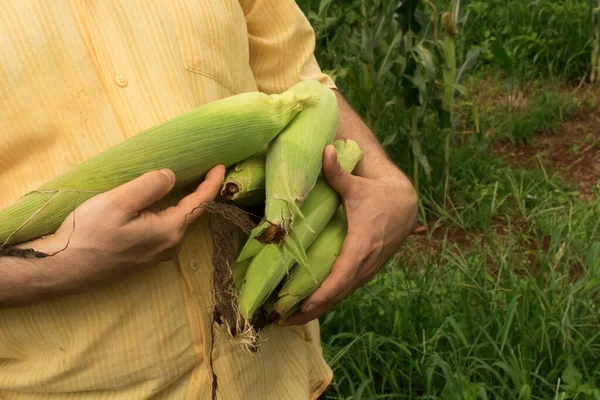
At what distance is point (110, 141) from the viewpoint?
1103 millimetres

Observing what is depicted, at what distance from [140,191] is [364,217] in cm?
37

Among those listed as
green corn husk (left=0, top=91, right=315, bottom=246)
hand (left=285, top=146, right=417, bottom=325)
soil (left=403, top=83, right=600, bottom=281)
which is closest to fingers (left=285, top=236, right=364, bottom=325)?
hand (left=285, top=146, right=417, bottom=325)

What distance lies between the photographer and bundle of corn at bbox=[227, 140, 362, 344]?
105cm

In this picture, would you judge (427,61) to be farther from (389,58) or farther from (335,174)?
(335,174)

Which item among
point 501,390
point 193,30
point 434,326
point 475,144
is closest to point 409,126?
point 475,144

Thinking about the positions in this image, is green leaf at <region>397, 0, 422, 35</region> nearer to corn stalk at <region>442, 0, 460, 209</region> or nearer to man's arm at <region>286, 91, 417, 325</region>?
corn stalk at <region>442, 0, 460, 209</region>

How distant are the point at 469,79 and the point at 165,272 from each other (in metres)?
3.88

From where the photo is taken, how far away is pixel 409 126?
345cm

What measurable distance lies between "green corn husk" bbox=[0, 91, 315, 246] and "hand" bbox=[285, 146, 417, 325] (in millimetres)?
132

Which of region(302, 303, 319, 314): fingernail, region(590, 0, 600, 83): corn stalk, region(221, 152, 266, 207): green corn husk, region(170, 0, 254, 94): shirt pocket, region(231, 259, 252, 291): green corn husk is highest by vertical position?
region(170, 0, 254, 94): shirt pocket

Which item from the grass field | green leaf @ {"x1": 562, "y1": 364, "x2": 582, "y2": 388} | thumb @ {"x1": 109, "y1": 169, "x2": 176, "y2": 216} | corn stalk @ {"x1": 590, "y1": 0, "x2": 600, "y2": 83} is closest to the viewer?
thumb @ {"x1": 109, "y1": 169, "x2": 176, "y2": 216}

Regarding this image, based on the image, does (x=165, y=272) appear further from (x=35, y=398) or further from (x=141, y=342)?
(x=35, y=398)

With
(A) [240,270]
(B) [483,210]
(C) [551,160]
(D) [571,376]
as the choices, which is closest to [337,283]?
(A) [240,270]

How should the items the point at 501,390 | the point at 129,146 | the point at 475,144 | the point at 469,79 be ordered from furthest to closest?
the point at 469,79, the point at 475,144, the point at 501,390, the point at 129,146
